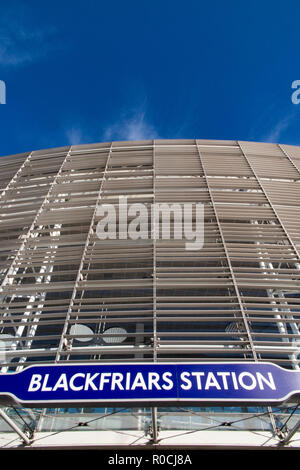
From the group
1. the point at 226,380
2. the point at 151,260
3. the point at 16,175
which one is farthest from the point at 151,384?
the point at 16,175

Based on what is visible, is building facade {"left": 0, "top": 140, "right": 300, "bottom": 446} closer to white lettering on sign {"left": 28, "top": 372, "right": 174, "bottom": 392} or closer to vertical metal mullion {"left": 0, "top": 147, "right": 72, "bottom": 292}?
vertical metal mullion {"left": 0, "top": 147, "right": 72, "bottom": 292}

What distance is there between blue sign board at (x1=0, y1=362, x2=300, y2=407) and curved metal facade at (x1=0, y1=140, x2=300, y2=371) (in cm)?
88

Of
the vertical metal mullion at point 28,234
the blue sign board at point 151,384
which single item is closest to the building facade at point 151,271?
the vertical metal mullion at point 28,234

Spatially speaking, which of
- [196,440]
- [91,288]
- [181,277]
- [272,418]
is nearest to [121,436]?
[196,440]

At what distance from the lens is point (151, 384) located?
5.02m

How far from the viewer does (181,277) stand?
8617 millimetres

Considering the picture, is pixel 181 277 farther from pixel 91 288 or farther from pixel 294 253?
pixel 294 253

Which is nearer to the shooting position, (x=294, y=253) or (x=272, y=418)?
(x=272, y=418)

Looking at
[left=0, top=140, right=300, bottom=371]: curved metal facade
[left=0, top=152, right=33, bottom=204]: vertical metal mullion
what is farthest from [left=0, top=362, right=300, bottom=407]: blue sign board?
[left=0, top=152, right=33, bottom=204]: vertical metal mullion

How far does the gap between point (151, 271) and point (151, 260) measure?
57cm

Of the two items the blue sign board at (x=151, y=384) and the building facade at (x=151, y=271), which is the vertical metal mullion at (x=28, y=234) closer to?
the building facade at (x=151, y=271)

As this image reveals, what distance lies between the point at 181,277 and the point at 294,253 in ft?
10.9

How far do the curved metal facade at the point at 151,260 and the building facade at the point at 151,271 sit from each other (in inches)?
1.8

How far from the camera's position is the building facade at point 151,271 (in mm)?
6109
